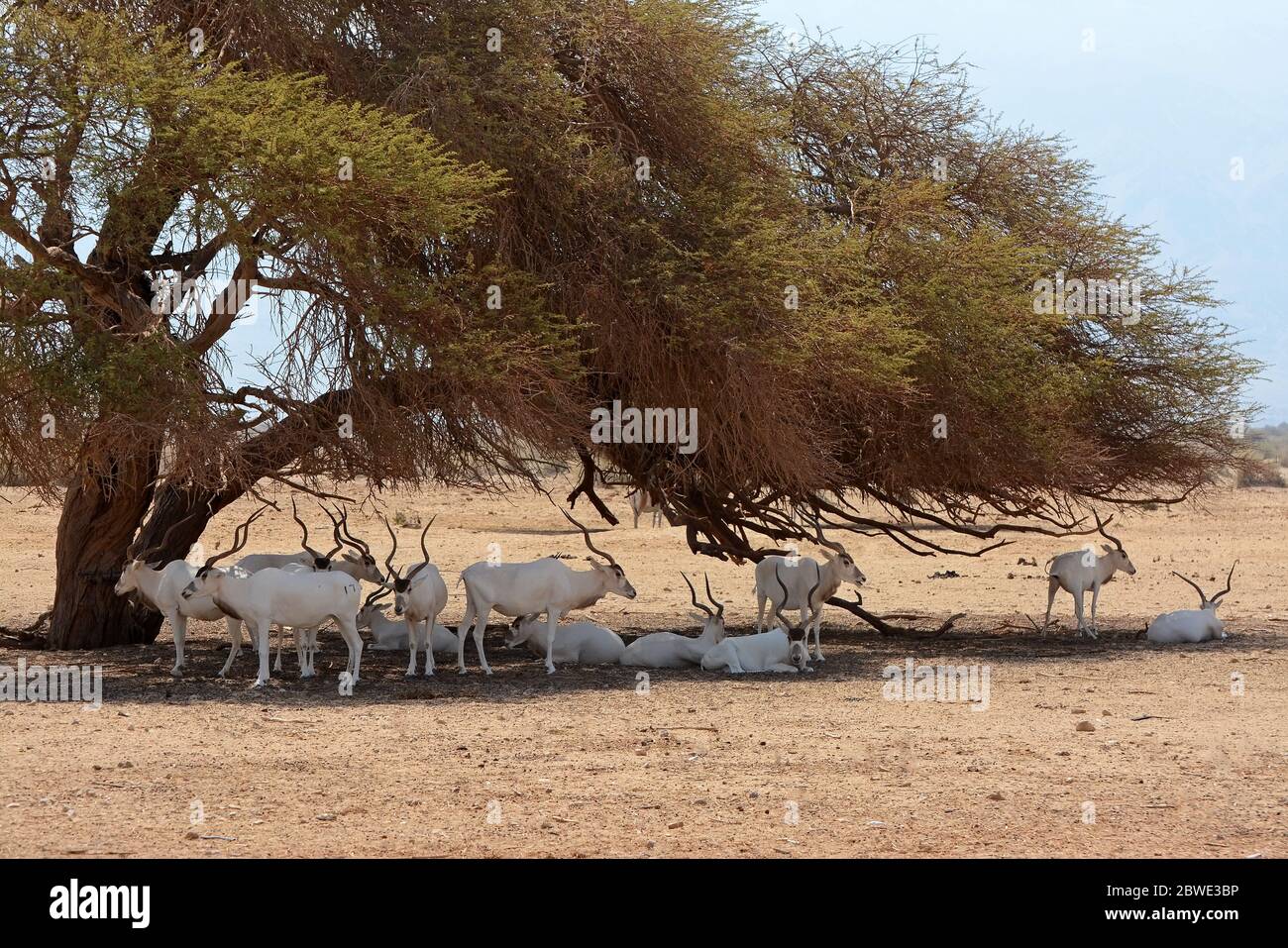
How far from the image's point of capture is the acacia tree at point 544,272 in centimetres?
1220

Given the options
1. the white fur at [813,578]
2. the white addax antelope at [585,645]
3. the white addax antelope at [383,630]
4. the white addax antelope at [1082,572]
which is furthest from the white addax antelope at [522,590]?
the white addax antelope at [1082,572]

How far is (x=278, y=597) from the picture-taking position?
12.4 meters

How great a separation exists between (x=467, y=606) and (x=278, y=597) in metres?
2.07

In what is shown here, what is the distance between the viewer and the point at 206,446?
12.2 meters

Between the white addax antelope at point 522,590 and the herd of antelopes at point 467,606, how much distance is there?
0.01 m

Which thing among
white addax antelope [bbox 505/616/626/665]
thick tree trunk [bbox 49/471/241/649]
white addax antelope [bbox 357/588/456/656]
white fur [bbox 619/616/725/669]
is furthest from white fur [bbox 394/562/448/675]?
thick tree trunk [bbox 49/471/241/649]

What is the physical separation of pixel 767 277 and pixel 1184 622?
20.9 feet

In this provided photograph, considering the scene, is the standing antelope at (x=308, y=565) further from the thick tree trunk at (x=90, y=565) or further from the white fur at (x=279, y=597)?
the thick tree trunk at (x=90, y=565)

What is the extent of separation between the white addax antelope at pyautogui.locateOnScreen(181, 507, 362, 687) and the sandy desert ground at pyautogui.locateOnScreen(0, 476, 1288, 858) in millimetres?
568

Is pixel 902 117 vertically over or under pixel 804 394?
over

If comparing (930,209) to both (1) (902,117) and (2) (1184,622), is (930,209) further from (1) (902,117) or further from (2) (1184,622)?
(2) (1184,622)

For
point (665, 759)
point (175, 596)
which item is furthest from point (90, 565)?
point (665, 759)

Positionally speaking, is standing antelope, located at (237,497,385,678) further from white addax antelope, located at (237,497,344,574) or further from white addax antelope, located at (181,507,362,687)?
white addax antelope, located at (181,507,362,687)
